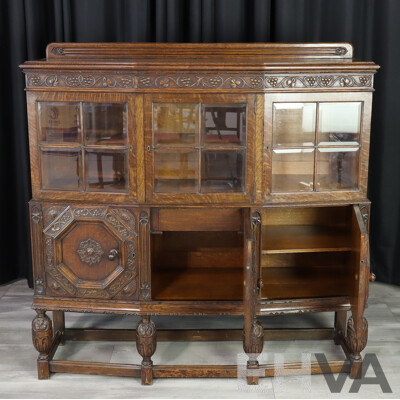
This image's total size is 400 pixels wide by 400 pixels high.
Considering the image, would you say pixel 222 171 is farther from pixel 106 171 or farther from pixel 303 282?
pixel 303 282

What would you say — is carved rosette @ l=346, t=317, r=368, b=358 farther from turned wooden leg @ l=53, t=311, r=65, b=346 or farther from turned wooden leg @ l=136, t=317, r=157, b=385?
turned wooden leg @ l=53, t=311, r=65, b=346

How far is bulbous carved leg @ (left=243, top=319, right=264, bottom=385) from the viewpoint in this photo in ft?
9.71

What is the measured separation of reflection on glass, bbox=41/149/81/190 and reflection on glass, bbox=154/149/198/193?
354 mm

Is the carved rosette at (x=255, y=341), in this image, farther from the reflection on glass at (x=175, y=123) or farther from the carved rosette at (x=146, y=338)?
the reflection on glass at (x=175, y=123)

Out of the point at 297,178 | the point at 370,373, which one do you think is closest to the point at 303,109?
the point at 297,178

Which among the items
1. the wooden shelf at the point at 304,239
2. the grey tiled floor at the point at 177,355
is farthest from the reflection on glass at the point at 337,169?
the grey tiled floor at the point at 177,355

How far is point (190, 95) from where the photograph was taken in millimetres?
2838

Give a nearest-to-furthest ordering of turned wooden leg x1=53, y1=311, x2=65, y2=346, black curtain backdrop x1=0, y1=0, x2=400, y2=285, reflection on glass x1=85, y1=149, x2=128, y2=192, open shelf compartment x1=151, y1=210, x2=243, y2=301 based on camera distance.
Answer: reflection on glass x1=85, y1=149, x2=128, y2=192
open shelf compartment x1=151, y1=210, x2=243, y2=301
turned wooden leg x1=53, y1=311, x2=65, y2=346
black curtain backdrop x1=0, y1=0, x2=400, y2=285

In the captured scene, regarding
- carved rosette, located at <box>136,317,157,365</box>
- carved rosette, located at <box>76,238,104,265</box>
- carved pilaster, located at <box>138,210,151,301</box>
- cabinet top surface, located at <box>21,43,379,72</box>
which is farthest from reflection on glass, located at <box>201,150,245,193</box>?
carved rosette, located at <box>136,317,157,365</box>

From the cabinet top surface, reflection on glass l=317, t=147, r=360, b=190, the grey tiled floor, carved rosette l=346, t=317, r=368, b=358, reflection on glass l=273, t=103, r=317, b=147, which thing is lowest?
the grey tiled floor

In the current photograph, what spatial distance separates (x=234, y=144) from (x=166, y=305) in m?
0.80

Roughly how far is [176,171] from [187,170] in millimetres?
49

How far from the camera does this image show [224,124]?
288cm

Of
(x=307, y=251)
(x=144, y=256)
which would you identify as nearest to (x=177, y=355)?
(x=144, y=256)
